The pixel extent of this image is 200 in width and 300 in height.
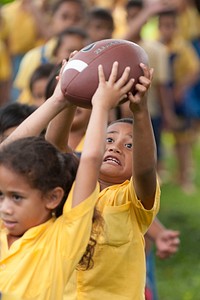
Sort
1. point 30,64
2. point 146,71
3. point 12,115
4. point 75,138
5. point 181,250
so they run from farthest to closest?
point 30,64, point 181,250, point 75,138, point 12,115, point 146,71

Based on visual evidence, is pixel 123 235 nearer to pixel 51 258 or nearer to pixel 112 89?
pixel 51 258

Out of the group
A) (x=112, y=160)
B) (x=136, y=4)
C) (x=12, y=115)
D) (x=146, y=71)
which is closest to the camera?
(x=146, y=71)

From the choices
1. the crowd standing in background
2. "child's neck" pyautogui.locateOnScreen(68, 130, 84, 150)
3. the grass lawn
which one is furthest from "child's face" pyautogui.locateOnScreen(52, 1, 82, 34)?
"child's neck" pyautogui.locateOnScreen(68, 130, 84, 150)

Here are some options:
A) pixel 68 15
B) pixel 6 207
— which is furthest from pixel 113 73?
pixel 68 15

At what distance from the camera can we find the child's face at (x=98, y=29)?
33.7 ft

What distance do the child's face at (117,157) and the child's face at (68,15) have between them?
609cm

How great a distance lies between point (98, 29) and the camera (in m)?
Result: 10.4

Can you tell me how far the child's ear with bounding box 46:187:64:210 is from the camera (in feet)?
13.2

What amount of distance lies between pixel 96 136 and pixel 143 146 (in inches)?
14.6

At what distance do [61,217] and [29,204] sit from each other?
0.13 metres

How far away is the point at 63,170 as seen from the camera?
4059 millimetres

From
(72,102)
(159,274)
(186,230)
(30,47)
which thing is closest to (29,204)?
(72,102)

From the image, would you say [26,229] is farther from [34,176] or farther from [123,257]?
[123,257]

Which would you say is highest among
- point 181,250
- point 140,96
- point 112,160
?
point 140,96
